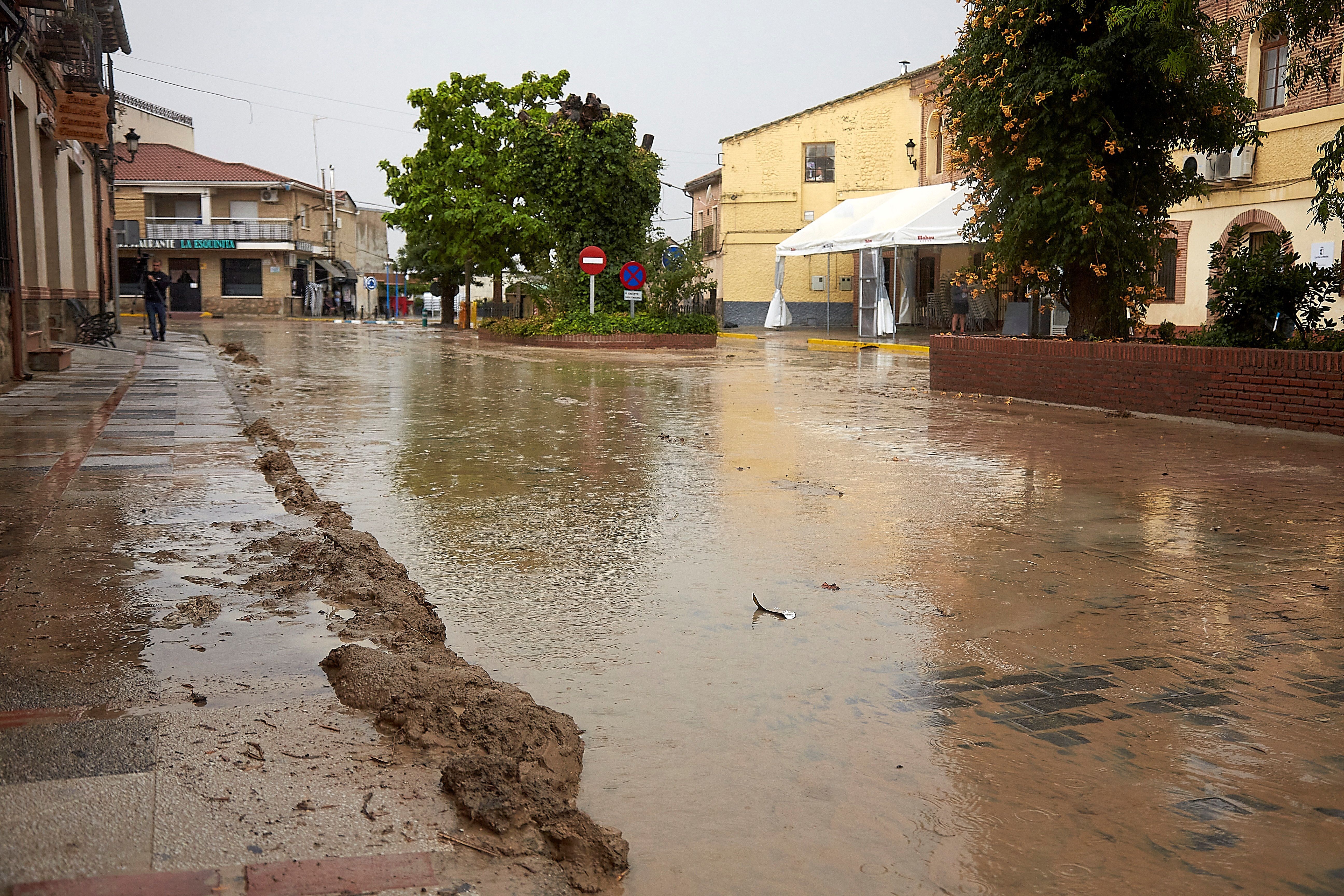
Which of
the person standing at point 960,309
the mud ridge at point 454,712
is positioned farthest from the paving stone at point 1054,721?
the person standing at point 960,309

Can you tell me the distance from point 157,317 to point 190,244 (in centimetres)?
3890

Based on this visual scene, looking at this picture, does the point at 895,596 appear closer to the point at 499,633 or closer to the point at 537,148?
the point at 499,633

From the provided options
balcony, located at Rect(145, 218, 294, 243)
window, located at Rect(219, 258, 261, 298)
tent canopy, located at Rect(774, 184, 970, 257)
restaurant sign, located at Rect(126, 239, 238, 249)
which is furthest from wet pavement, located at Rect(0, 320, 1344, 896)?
window, located at Rect(219, 258, 261, 298)

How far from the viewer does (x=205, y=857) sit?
2.57 meters

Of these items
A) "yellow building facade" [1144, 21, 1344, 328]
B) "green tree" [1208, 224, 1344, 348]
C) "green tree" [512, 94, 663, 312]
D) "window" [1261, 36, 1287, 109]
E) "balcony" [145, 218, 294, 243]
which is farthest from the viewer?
"balcony" [145, 218, 294, 243]

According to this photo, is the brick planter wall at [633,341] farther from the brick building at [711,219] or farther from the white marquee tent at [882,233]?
the brick building at [711,219]

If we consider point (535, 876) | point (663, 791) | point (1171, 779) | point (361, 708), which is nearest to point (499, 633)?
point (361, 708)

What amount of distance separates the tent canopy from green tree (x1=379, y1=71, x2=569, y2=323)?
11.6 metres

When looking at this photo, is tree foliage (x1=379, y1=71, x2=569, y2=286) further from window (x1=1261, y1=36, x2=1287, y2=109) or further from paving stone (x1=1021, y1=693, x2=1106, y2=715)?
paving stone (x1=1021, y1=693, x2=1106, y2=715)

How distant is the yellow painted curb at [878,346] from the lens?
2762 centimetres

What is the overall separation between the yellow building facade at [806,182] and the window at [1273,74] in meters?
17.8

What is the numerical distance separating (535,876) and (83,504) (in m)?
4.98

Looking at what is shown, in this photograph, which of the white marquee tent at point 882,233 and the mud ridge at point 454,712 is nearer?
the mud ridge at point 454,712

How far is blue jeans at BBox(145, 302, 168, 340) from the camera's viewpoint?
87.3ft
